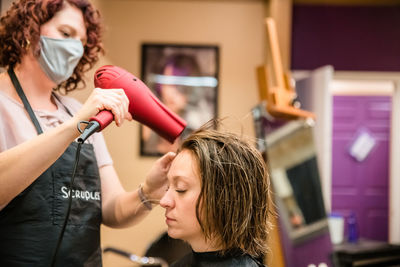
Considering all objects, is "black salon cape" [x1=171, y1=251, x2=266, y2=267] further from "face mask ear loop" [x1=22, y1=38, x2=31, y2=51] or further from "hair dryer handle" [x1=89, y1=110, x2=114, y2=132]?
"face mask ear loop" [x1=22, y1=38, x2=31, y2=51]

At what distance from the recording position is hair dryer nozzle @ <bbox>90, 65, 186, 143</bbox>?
1.19 m

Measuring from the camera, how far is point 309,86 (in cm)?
365

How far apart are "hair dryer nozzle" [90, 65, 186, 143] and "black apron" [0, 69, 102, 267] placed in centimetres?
18

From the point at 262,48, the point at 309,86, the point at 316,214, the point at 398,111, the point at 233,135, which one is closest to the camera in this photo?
the point at 233,135

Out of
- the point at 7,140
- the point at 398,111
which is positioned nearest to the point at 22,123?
the point at 7,140

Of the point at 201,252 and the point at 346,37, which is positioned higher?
the point at 346,37

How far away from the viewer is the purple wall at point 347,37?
16.4 ft

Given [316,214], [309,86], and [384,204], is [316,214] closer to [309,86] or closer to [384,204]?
[309,86]

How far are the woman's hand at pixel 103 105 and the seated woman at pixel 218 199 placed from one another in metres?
0.21

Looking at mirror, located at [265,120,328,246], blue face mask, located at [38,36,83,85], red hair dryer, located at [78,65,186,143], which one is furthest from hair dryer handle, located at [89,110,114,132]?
mirror, located at [265,120,328,246]

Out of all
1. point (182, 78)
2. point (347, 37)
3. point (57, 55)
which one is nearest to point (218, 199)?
point (57, 55)

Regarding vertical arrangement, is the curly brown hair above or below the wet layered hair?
above

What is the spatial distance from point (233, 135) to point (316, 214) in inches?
69.9

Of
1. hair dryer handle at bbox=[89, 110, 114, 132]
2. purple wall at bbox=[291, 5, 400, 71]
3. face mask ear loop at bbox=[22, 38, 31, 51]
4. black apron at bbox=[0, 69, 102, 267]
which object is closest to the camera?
hair dryer handle at bbox=[89, 110, 114, 132]
